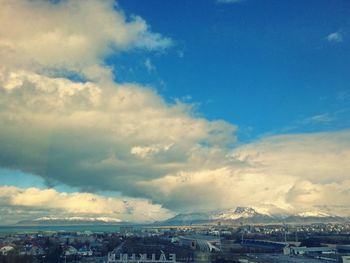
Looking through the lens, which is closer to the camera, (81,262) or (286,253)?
(81,262)

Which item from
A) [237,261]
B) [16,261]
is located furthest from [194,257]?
[16,261]

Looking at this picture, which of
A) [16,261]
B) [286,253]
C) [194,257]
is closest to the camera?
[16,261]

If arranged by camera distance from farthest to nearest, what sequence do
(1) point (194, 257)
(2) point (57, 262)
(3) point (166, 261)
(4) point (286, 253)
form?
1. (4) point (286, 253)
2. (1) point (194, 257)
3. (2) point (57, 262)
4. (3) point (166, 261)

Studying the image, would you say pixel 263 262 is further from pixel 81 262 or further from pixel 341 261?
pixel 81 262

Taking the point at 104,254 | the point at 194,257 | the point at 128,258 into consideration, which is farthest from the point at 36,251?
the point at 194,257

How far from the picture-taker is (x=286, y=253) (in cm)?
5678

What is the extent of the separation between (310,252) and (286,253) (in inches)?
155

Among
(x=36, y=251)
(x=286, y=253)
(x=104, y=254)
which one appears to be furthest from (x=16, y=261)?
(x=286, y=253)

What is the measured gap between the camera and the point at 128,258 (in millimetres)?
42250

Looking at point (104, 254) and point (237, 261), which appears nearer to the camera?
point (237, 261)

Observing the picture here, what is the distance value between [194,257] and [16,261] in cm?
1906

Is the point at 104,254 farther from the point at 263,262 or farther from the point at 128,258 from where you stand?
the point at 263,262

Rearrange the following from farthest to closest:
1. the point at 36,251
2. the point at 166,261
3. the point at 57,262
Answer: the point at 36,251 < the point at 57,262 < the point at 166,261

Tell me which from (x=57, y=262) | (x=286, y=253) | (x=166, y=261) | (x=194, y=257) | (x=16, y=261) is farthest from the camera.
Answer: (x=286, y=253)
